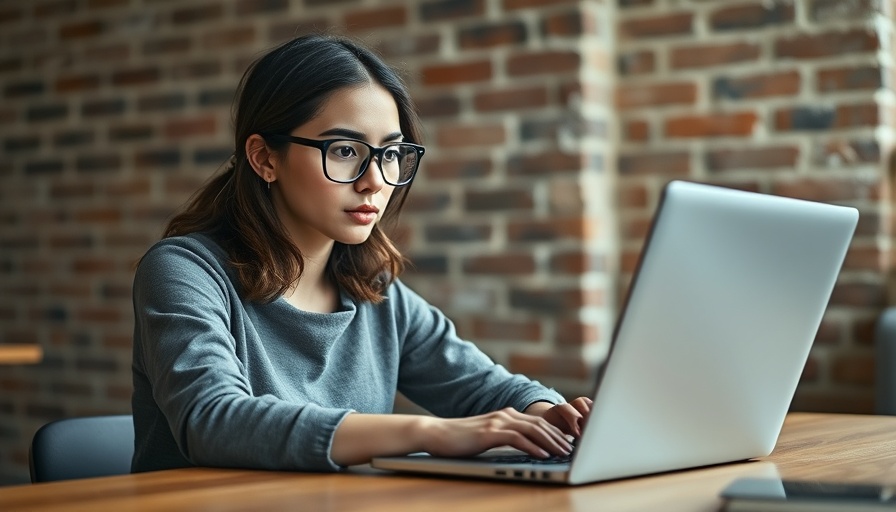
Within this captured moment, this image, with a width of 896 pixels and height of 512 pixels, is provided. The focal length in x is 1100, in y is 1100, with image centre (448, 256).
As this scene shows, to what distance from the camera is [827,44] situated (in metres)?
2.44

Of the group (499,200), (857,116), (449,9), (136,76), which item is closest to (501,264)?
(499,200)

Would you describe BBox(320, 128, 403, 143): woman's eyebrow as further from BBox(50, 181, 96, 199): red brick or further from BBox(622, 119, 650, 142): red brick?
BBox(50, 181, 96, 199): red brick

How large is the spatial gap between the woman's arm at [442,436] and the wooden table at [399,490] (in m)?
0.03

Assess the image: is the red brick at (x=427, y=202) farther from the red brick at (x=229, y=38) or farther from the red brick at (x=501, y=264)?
the red brick at (x=229, y=38)

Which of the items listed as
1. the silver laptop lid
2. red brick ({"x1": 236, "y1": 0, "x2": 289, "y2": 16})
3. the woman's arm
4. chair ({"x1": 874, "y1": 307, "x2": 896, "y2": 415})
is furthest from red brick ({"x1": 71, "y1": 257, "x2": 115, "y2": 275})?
the silver laptop lid

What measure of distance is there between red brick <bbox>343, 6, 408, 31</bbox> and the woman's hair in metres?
1.11

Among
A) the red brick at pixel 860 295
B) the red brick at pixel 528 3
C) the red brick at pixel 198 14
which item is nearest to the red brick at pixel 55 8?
the red brick at pixel 198 14

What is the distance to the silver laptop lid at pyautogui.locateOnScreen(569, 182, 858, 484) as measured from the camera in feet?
3.18

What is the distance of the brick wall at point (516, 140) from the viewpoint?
8.04 ft

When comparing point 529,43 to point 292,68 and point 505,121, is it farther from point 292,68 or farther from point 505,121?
point 292,68

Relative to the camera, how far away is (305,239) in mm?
1735

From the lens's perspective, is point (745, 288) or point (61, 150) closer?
point (745, 288)

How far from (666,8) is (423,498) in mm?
1916

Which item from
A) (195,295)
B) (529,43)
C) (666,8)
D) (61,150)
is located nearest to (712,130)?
(666,8)
